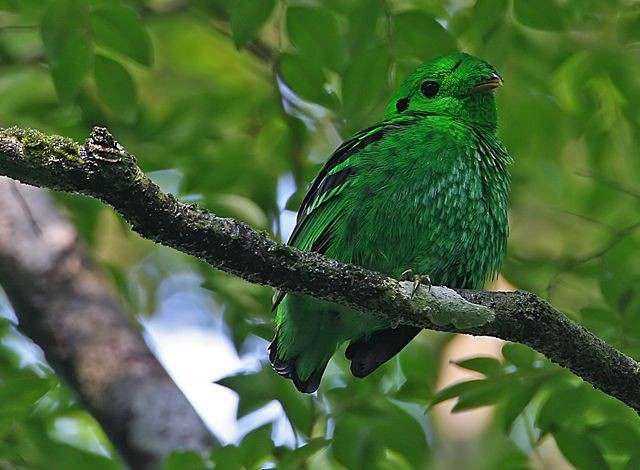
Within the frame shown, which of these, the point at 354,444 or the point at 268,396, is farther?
the point at 268,396

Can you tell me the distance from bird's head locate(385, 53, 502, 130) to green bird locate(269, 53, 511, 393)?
31 cm

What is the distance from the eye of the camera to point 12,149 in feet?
8.89

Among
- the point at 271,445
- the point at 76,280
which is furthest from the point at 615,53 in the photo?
the point at 76,280

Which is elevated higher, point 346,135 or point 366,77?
point 366,77

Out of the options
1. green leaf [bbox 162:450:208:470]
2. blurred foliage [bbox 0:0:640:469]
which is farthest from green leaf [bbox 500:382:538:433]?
green leaf [bbox 162:450:208:470]

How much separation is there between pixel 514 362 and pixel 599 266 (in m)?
Answer: 1.18

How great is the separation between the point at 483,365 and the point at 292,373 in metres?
0.98

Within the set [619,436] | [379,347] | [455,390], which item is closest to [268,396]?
[379,347]

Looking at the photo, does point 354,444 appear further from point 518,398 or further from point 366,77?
point 366,77

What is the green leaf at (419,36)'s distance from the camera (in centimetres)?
460

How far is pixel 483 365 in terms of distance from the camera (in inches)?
165

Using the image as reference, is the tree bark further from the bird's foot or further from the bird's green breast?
the bird's foot

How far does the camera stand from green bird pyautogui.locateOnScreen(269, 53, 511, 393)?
175 inches

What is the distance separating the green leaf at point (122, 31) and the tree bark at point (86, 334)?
1.36 meters
